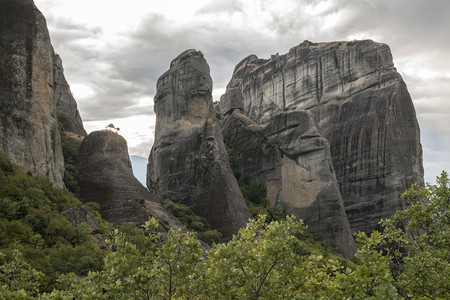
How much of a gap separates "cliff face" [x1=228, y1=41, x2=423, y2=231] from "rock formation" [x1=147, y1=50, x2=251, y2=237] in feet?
60.7

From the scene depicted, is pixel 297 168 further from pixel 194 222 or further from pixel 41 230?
pixel 41 230

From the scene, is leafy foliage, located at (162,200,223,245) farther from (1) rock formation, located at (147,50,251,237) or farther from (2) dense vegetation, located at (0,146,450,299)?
(2) dense vegetation, located at (0,146,450,299)

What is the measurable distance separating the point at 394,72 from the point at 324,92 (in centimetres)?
1278

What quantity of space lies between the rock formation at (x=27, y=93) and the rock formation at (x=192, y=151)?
734 inches

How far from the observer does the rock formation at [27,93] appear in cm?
3519

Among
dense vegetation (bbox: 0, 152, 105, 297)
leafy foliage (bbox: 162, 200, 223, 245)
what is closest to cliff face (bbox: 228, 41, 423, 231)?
leafy foliage (bbox: 162, 200, 223, 245)

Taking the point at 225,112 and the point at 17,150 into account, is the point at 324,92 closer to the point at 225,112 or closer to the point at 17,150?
the point at 225,112

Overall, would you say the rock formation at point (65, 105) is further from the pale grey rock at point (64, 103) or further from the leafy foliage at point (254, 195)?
the leafy foliage at point (254, 195)

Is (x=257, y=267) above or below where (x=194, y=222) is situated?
above

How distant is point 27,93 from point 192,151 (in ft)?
82.4

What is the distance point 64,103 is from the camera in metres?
58.7

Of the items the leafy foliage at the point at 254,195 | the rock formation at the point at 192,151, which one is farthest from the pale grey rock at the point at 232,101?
the rock formation at the point at 192,151

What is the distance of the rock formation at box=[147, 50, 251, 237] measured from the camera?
52156mm

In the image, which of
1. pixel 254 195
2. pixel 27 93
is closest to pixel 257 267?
pixel 27 93
